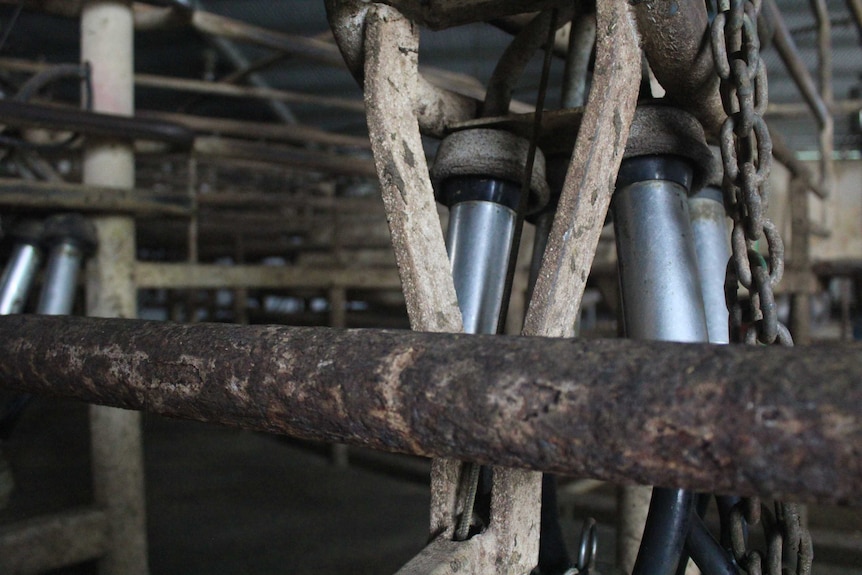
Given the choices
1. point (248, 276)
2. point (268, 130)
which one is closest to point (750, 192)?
point (248, 276)

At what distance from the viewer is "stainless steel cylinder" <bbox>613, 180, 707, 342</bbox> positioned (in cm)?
100

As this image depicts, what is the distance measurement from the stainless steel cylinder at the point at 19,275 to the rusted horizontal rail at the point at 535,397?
1.74m

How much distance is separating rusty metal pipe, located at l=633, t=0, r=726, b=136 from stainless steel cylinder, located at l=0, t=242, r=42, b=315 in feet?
7.28

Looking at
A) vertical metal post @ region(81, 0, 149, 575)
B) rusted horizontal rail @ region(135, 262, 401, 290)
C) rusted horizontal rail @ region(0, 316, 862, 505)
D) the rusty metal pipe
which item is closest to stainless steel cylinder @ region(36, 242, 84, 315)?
vertical metal post @ region(81, 0, 149, 575)

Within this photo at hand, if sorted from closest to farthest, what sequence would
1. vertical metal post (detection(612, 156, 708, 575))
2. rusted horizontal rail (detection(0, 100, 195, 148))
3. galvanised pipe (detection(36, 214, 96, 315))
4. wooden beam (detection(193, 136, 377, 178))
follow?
1. vertical metal post (detection(612, 156, 708, 575))
2. rusted horizontal rail (detection(0, 100, 195, 148))
3. galvanised pipe (detection(36, 214, 96, 315))
4. wooden beam (detection(193, 136, 377, 178))

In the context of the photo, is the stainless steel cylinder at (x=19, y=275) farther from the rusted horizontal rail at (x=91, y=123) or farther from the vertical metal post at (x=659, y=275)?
the vertical metal post at (x=659, y=275)

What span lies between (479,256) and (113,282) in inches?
68.2

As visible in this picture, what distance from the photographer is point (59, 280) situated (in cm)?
221

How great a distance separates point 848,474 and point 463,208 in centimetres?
83

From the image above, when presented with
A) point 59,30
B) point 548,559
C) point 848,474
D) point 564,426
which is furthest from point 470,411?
point 59,30

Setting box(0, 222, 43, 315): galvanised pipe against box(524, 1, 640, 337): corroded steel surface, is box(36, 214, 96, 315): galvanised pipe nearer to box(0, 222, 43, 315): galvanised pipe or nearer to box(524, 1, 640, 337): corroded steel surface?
box(0, 222, 43, 315): galvanised pipe

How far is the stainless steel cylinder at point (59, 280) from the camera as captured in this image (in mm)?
2209

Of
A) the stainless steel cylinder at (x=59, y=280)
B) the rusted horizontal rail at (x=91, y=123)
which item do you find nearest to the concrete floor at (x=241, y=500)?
the stainless steel cylinder at (x=59, y=280)

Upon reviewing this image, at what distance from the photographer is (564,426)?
21.1 inches
